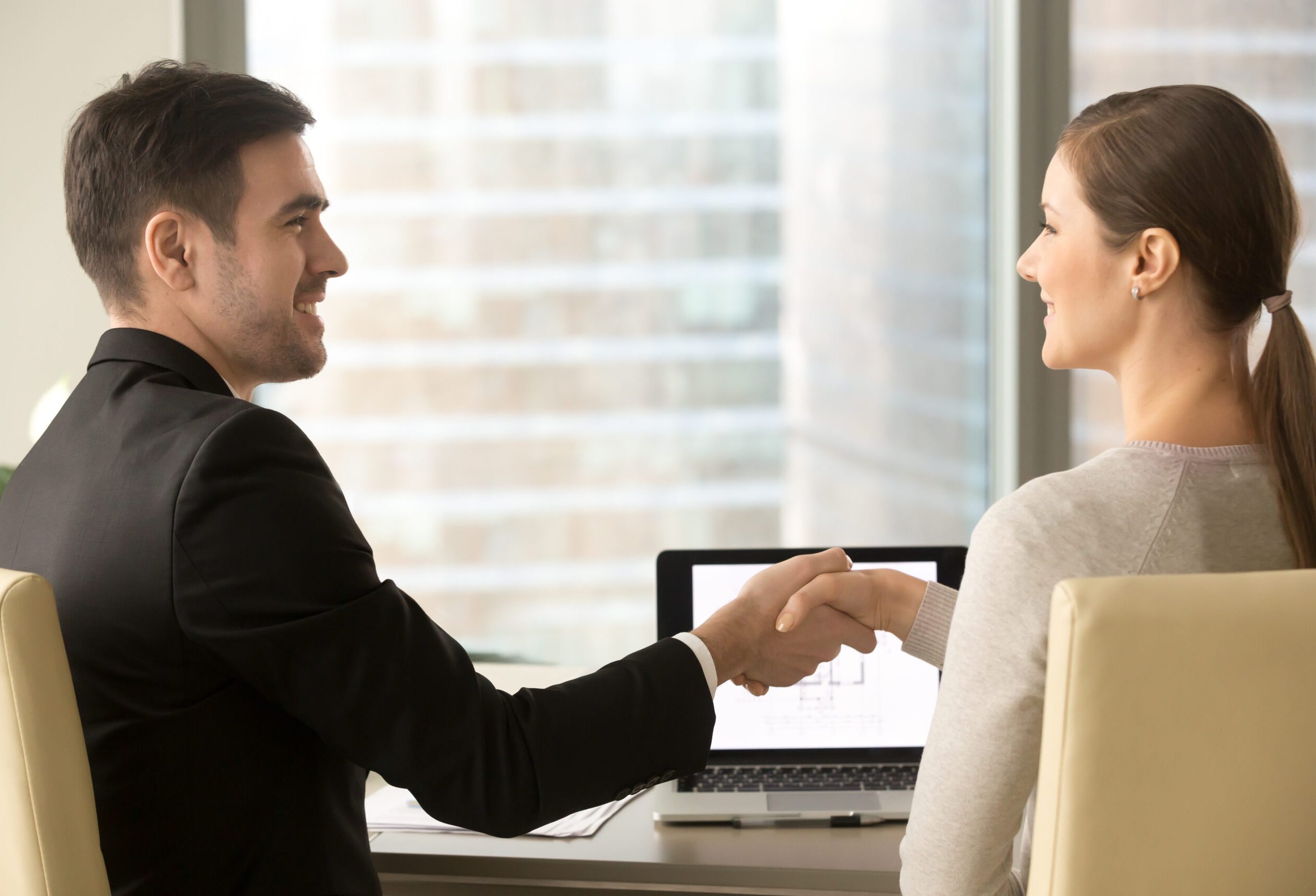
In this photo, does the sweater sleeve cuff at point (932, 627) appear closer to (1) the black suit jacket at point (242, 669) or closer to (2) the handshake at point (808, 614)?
(2) the handshake at point (808, 614)

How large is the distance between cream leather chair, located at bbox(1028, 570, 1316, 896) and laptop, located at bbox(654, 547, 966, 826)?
2.37 ft

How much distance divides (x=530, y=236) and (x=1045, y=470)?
1.43 metres

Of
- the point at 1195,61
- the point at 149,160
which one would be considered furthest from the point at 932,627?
the point at 1195,61

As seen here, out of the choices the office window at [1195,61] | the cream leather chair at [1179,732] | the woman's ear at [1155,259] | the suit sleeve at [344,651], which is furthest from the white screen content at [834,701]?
the office window at [1195,61]

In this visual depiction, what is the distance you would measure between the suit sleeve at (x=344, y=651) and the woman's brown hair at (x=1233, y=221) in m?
0.74

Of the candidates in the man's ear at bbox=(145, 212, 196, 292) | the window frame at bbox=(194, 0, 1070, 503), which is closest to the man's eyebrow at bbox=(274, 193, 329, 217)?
the man's ear at bbox=(145, 212, 196, 292)

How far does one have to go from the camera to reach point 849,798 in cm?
151

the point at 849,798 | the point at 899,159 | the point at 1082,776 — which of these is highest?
the point at 899,159

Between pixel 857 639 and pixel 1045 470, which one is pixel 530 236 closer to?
pixel 1045 470

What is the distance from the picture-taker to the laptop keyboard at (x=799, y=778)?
60.9 inches

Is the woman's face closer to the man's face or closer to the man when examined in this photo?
the man

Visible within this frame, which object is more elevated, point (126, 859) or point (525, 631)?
point (126, 859)

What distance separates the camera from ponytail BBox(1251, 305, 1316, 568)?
3.40 feet

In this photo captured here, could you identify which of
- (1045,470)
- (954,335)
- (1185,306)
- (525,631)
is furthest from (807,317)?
(1185,306)
